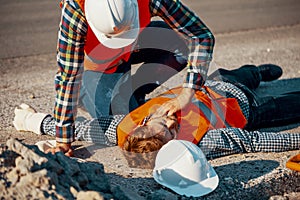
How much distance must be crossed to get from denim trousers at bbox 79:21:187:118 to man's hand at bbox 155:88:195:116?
62 centimetres

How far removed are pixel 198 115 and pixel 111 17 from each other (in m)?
1.07

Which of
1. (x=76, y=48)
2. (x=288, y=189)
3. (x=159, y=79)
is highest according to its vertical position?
(x=76, y=48)

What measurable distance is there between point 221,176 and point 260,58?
3075 millimetres

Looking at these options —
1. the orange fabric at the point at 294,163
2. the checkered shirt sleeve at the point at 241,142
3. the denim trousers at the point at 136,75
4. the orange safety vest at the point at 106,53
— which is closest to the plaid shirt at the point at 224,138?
the checkered shirt sleeve at the point at 241,142

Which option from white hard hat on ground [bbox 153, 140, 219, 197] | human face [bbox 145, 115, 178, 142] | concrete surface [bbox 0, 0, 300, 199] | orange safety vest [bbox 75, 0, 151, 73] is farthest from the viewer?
orange safety vest [bbox 75, 0, 151, 73]

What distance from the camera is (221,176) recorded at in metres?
3.71

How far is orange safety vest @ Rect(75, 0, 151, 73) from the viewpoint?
12.9ft

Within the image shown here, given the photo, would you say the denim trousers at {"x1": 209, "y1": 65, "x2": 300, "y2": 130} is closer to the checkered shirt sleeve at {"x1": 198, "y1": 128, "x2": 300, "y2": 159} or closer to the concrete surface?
the concrete surface

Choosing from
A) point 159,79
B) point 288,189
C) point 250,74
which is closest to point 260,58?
point 250,74

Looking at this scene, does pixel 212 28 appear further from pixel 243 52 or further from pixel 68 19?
pixel 68 19

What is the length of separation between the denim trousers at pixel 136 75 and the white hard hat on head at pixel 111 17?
0.84 metres

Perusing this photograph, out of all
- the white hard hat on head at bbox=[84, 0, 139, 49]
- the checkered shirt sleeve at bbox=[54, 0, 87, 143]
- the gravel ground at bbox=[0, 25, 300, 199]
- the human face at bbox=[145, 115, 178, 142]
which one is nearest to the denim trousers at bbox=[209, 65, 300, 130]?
the gravel ground at bbox=[0, 25, 300, 199]

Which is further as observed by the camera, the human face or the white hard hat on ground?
the human face

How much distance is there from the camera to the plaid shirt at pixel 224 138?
400 centimetres
